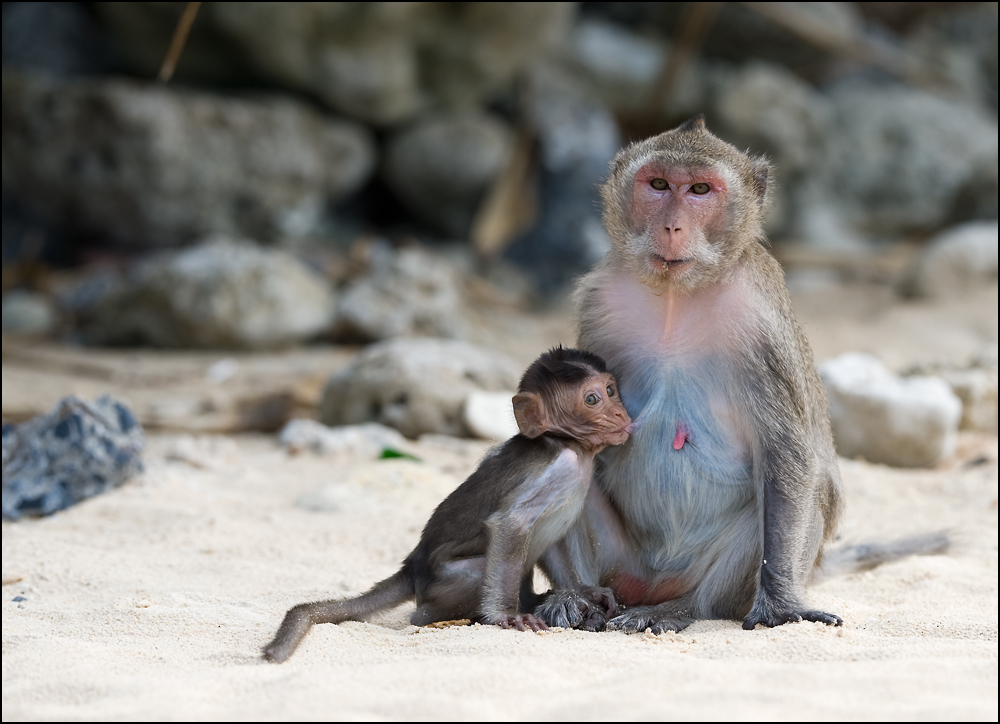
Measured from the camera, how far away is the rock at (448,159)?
1111 cm

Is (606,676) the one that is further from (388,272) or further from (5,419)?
(388,272)

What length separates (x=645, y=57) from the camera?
1277 centimetres

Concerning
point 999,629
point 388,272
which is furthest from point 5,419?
point 999,629

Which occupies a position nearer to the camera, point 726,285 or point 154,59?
point 726,285

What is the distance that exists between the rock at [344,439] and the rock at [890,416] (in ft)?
8.77

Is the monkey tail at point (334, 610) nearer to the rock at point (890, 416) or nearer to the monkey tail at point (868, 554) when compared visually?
the monkey tail at point (868, 554)

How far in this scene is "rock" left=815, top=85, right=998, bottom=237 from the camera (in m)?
13.3

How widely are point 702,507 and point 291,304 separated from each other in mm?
6029

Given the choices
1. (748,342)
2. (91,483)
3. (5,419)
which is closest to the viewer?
(748,342)

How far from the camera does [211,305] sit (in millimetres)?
8648

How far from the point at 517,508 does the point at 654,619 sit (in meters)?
0.59

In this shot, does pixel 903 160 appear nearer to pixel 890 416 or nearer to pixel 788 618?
pixel 890 416

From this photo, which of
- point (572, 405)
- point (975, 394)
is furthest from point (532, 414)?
point (975, 394)

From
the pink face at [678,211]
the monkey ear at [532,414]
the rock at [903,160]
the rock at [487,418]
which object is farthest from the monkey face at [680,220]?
the rock at [903,160]
